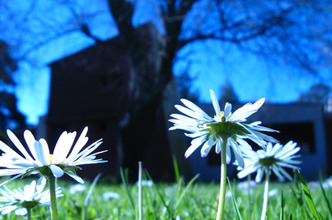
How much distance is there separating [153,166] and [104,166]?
4.75 ft

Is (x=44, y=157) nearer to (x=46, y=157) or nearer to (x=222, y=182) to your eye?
(x=46, y=157)

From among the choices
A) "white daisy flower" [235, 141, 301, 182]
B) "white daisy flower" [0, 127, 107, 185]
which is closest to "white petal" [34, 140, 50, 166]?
"white daisy flower" [0, 127, 107, 185]

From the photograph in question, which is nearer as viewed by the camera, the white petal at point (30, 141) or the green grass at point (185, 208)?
the white petal at point (30, 141)

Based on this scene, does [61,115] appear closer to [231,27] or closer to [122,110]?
[122,110]

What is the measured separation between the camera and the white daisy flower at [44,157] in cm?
33

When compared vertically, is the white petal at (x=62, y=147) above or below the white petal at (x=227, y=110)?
below

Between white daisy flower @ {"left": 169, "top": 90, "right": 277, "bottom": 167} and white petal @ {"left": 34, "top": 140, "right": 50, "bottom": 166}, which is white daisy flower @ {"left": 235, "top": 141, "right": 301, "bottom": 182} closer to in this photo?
white daisy flower @ {"left": 169, "top": 90, "right": 277, "bottom": 167}

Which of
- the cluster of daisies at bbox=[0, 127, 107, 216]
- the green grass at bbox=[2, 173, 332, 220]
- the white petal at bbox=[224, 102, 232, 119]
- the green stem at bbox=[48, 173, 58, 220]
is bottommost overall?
the green grass at bbox=[2, 173, 332, 220]

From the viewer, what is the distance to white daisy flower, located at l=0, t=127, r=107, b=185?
327 mm

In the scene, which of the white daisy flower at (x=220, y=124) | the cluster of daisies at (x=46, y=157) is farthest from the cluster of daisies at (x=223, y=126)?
the cluster of daisies at (x=46, y=157)

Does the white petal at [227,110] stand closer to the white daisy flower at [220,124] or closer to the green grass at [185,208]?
the white daisy flower at [220,124]

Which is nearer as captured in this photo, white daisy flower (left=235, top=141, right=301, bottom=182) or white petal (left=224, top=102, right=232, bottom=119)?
white petal (left=224, top=102, right=232, bottom=119)

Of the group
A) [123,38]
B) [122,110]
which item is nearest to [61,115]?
[122,110]

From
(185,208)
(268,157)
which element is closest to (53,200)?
(268,157)
